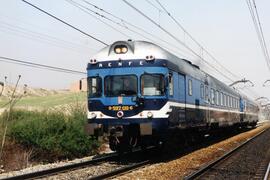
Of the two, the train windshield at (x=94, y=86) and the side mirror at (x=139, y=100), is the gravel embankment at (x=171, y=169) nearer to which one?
the side mirror at (x=139, y=100)

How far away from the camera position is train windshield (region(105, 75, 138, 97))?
14.0 meters

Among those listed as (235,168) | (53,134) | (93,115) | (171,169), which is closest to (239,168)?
(235,168)

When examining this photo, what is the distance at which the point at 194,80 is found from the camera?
18219 mm

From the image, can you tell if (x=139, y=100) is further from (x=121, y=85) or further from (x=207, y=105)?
(x=207, y=105)

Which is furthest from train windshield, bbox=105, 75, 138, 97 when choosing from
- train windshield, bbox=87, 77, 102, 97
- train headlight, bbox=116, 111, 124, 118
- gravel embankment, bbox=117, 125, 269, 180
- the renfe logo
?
gravel embankment, bbox=117, 125, 269, 180

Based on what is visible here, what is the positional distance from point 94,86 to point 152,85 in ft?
6.46

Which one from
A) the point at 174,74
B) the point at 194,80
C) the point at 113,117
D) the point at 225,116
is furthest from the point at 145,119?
the point at 225,116

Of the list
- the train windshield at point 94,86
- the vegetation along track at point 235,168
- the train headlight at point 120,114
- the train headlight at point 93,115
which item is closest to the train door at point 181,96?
the vegetation along track at point 235,168

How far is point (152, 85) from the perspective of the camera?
1398 cm

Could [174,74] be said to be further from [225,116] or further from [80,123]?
[225,116]

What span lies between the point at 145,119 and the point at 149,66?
1.69 m

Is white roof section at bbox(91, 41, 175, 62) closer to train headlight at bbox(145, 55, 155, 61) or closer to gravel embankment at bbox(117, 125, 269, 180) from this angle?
train headlight at bbox(145, 55, 155, 61)

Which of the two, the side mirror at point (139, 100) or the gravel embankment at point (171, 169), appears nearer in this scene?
the gravel embankment at point (171, 169)

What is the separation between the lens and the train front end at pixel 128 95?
13742mm
